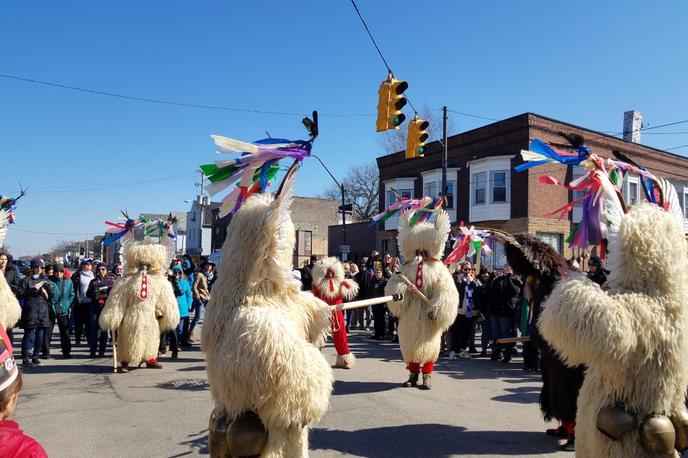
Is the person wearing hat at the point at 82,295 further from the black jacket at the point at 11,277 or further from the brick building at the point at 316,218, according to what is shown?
the brick building at the point at 316,218

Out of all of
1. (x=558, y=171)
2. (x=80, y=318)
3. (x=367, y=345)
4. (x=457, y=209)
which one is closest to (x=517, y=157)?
(x=558, y=171)

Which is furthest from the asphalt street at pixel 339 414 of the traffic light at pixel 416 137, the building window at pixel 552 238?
the building window at pixel 552 238

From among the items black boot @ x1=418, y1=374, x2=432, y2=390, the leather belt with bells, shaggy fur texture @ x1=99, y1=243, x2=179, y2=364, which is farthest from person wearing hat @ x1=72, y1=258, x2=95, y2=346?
the leather belt with bells

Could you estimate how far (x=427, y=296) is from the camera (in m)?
7.22

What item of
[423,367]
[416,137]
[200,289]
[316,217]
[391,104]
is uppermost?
[316,217]

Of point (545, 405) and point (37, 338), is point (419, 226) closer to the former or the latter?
point (545, 405)

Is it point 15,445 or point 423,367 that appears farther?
point 423,367

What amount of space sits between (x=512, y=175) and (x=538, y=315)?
18751 mm

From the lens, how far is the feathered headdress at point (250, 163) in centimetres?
338

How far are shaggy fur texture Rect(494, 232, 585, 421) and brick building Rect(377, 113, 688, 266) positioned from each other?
16.3 meters

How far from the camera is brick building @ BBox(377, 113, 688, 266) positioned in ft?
72.4

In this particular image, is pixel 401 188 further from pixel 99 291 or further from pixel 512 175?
pixel 99 291

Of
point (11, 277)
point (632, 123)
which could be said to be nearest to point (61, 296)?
point (11, 277)

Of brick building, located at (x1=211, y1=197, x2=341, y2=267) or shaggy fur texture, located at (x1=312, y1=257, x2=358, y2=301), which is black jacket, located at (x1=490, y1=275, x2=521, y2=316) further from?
brick building, located at (x1=211, y1=197, x2=341, y2=267)
